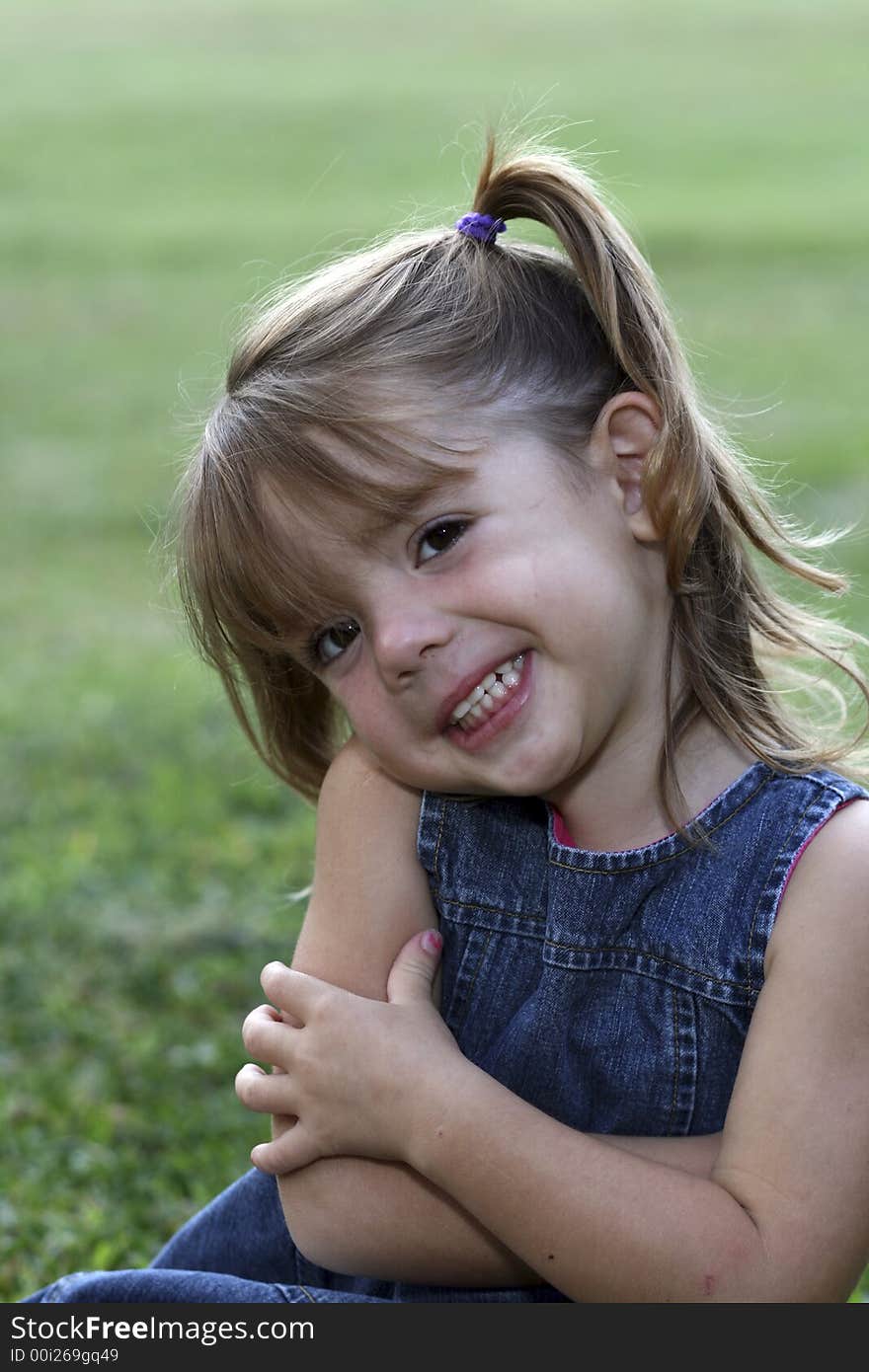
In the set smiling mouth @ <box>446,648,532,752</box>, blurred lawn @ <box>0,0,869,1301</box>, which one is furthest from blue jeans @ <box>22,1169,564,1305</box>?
smiling mouth @ <box>446,648,532,752</box>

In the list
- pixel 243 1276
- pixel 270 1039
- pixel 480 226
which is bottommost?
pixel 243 1276

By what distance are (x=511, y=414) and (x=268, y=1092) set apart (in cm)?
88

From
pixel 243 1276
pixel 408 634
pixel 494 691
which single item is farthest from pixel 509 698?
pixel 243 1276

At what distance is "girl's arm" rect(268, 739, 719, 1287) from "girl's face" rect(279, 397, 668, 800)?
0.56ft

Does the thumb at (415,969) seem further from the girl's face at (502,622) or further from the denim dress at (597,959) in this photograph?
the girl's face at (502,622)

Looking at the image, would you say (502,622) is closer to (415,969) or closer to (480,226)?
(415,969)

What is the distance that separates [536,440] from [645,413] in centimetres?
18

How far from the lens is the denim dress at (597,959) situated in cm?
209

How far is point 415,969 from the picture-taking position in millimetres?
2180

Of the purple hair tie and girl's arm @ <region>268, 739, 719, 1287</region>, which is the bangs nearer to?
girl's arm @ <region>268, 739, 719, 1287</region>

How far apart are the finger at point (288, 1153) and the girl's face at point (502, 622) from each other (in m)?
0.46

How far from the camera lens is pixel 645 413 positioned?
2203 millimetres

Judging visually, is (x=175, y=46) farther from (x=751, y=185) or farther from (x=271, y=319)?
(x=271, y=319)

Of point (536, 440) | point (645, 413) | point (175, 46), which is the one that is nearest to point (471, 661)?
point (536, 440)
